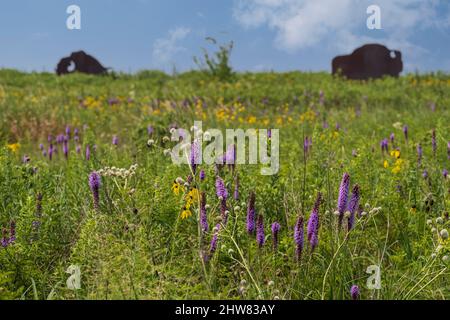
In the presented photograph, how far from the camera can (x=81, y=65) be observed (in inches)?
966

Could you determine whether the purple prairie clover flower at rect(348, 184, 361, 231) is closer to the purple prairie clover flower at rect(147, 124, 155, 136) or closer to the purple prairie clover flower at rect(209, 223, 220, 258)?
the purple prairie clover flower at rect(209, 223, 220, 258)

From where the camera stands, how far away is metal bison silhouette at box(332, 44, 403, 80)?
2155cm

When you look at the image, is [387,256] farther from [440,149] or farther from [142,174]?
[440,149]

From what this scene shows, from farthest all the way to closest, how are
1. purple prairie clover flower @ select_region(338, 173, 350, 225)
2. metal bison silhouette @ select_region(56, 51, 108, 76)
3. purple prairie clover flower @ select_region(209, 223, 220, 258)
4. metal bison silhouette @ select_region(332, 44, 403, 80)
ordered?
1. metal bison silhouette @ select_region(56, 51, 108, 76)
2. metal bison silhouette @ select_region(332, 44, 403, 80)
3. purple prairie clover flower @ select_region(209, 223, 220, 258)
4. purple prairie clover flower @ select_region(338, 173, 350, 225)

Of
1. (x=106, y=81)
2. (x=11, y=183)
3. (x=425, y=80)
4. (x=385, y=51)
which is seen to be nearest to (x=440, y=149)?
(x=11, y=183)

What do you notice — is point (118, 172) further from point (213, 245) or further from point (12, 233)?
point (213, 245)

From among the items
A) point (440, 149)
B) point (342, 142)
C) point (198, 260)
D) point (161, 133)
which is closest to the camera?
point (198, 260)

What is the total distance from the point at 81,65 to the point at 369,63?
1142cm

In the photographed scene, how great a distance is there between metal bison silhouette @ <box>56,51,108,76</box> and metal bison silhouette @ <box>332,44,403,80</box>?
9501 mm

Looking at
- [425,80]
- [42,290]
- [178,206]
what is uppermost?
[425,80]

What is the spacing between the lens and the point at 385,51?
2231 centimetres

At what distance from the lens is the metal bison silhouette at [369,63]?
21.5 meters

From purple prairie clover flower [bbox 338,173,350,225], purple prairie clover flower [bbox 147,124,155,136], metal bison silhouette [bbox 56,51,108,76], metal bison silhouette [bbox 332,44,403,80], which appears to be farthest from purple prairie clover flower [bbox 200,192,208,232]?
metal bison silhouette [bbox 56,51,108,76]
